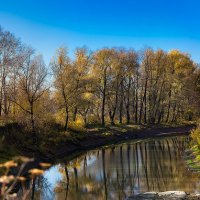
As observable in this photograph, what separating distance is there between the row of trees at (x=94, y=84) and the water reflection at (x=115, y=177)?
10.5 metres

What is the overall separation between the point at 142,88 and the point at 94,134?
32.4 metres

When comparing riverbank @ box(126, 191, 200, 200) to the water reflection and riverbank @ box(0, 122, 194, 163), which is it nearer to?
the water reflection

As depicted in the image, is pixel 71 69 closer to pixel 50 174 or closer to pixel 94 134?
pixel 94 134

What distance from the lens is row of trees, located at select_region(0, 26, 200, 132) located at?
46.6m

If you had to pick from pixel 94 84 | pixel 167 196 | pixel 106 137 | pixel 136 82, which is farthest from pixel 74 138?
pixel 136 82

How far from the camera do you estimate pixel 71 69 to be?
5788cm

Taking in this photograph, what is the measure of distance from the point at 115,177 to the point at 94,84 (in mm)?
44195

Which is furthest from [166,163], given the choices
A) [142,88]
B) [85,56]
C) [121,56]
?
[142,88]

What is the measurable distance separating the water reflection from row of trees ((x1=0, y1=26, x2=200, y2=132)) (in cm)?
1054

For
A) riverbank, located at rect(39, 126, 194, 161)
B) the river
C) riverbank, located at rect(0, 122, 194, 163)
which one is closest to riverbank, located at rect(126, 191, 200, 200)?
the river

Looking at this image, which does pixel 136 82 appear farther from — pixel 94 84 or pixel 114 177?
pixel 114 177

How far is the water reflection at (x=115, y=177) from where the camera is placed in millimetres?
23406

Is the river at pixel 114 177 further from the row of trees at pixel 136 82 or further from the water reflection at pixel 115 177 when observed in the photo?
the row of trees at pixel 136 82

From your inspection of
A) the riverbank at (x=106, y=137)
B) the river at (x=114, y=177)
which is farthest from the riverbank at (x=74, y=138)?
the river at (x=114, y=177)
